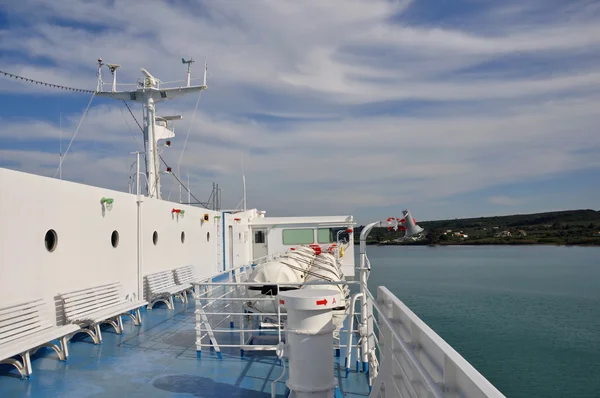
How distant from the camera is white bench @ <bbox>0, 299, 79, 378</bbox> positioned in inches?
171

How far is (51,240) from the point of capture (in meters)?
5.82

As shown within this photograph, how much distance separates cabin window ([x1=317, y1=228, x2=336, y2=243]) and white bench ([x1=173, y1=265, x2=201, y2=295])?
511 centimetres

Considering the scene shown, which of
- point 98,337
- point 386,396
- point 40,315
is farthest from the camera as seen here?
point 98,337

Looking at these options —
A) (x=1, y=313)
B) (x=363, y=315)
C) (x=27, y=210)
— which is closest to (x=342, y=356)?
(x=363, y=315)

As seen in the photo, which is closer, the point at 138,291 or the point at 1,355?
the point at 1,355

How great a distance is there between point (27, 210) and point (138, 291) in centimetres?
326

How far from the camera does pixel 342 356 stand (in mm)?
5234

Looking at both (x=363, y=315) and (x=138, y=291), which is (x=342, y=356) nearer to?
(x=363, y=315)

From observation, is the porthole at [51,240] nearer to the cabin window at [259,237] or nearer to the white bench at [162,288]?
the white bench at [162,288]

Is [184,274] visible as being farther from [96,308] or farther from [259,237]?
[259,237]

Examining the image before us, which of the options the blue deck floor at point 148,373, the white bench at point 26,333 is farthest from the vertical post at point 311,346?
the white bench at point 26,333

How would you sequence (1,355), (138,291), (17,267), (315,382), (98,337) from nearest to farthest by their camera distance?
(315,382), (1,355), (17,267), (98,337), (138,291)

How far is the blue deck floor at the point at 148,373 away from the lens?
4121mm

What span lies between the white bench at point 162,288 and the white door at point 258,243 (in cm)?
707
